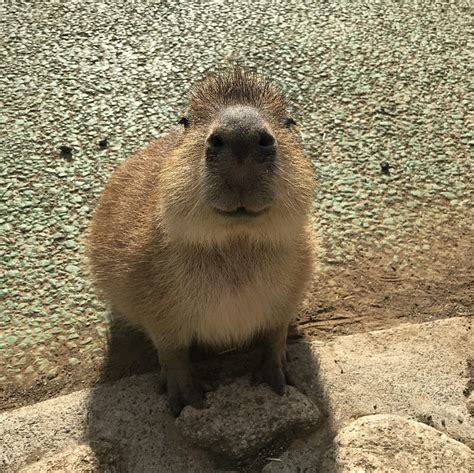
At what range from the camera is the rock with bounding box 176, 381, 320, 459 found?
2.33m

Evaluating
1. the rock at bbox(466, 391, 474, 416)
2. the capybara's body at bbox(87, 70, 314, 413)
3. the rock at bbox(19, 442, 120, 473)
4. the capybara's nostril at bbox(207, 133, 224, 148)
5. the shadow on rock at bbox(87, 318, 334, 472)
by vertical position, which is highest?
the capybara's nostril at bbox(207, 133, 224, 148)

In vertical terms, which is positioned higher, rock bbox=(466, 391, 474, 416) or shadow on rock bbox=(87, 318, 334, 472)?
rock bbox=(466, 391, 474, 416)

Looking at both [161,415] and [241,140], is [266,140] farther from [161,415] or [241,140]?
[161,415]

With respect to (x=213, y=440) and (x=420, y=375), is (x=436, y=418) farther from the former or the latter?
(x=213, y=440)

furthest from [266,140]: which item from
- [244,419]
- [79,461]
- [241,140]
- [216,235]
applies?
[79,461]

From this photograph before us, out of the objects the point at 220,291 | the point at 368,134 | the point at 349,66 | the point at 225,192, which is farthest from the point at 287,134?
the point at 349,66

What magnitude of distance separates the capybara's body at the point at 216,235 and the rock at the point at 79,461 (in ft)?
1.10

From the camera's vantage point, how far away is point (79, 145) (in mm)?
3869

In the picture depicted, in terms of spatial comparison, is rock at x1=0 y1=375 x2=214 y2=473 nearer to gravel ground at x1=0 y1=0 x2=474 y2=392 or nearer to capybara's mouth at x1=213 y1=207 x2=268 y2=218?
gravel ground at x1=0 y1=0 x2=474 y2=392

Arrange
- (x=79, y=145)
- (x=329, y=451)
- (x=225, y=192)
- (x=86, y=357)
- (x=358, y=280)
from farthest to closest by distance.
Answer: (x=79, y=145) < (x=358, y=280) < (x=86, y=357) < (x=329, y=451) < (x=225, y=192)

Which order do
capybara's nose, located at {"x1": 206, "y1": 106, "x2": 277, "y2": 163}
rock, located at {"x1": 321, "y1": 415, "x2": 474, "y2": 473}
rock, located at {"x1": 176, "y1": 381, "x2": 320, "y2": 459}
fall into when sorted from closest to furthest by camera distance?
capybara's nose, located at {"x1": 206, "y1": 106, "x2": 277, "y2": 163}
rock, located at {"x1": 321, "y1": 415, "x2": 474, "y2": 473}
rock, located at {"x1": 176, "y1": 381, "x2": 320, "y2": 459}

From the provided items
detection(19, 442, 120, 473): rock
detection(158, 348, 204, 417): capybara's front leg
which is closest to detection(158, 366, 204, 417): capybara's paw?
detection(158, 348, 204, 417): capybara's front leg

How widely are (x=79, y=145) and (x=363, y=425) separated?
2.49m

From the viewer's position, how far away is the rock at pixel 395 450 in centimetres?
223
